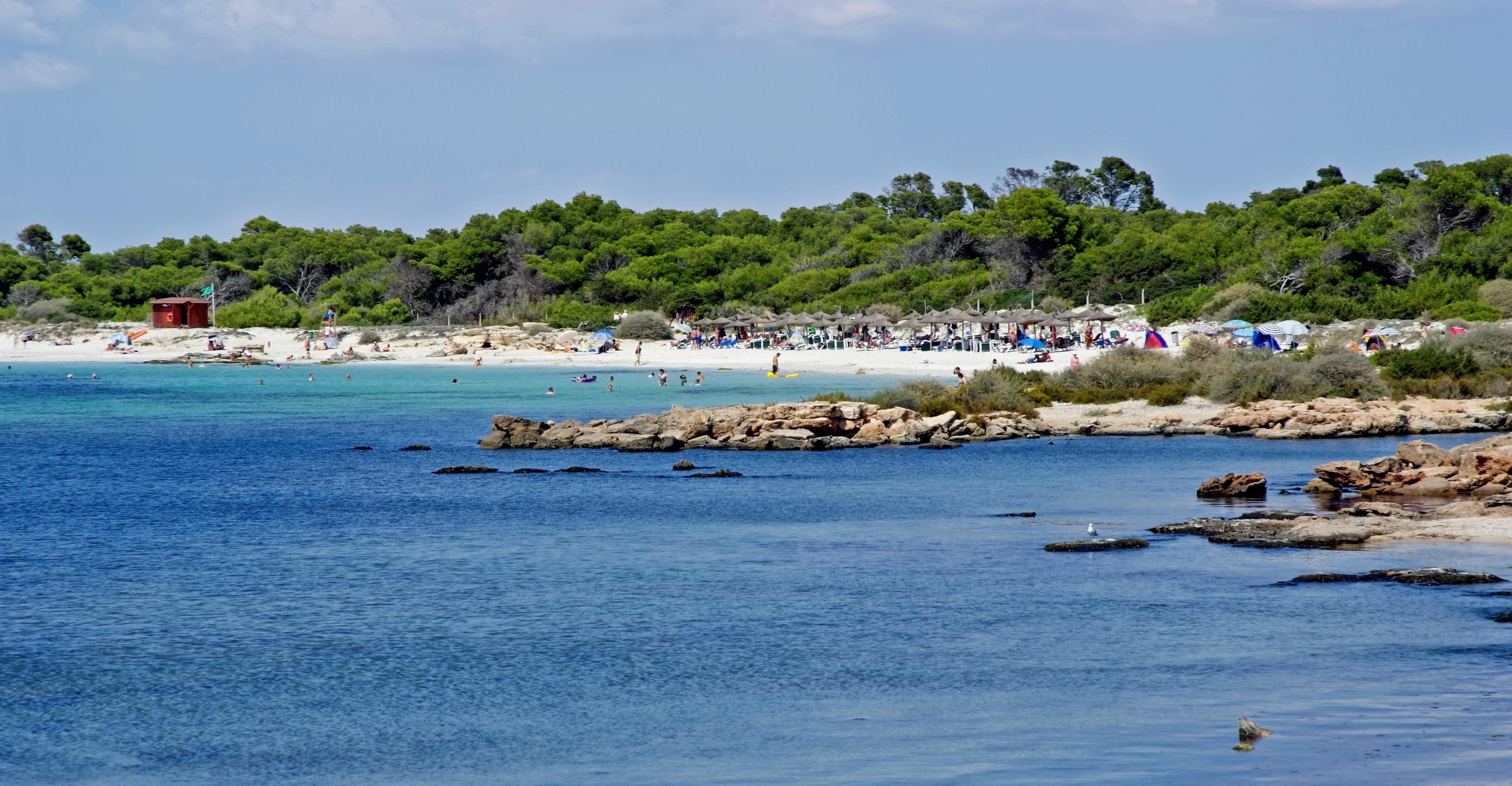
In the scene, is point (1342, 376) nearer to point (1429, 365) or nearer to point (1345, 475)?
point (1429, 365)

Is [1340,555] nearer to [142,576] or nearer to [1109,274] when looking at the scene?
[142,576]

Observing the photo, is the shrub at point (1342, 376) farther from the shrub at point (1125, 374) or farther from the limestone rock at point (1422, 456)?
the limestone rock at point (1422, 456)

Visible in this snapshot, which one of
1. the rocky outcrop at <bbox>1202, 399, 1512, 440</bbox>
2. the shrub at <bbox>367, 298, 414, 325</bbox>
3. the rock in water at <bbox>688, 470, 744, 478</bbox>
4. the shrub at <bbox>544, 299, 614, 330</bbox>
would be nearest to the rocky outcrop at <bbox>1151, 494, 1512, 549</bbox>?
the rock in water at <bbox>688, 470, 744, 478</bbox>

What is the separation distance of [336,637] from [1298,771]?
965 centimetres

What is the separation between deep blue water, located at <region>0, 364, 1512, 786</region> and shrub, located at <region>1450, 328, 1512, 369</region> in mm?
15382

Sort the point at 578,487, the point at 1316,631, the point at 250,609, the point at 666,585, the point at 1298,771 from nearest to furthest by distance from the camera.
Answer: the point at 1298,771 < the point at 1316,631 < the point at 250,609 < the point at 666,585 < the point at 578,487

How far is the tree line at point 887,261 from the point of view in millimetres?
65500

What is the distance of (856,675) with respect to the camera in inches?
498

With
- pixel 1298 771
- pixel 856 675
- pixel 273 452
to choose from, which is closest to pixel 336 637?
pixel 856 675

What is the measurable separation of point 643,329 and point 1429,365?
47.7m

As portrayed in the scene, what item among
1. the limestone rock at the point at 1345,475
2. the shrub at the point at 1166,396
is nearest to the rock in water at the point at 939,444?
the shrub at the point at 1166,396

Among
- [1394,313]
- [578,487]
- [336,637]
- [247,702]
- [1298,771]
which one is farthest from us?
[1394,313]

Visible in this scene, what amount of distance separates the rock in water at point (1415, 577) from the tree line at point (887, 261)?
45.8 m

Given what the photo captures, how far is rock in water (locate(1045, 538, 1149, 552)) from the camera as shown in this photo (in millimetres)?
18531
